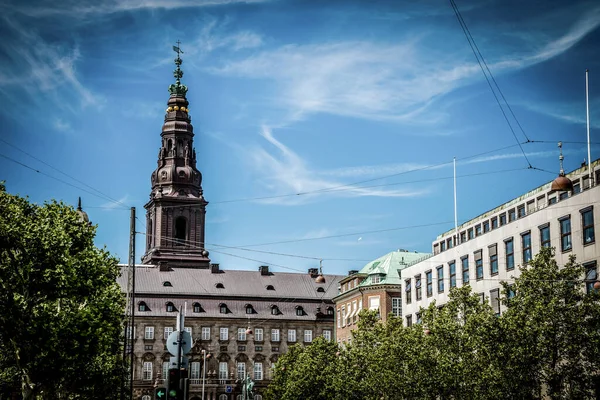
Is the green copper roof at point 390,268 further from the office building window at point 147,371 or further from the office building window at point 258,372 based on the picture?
the office building window at point 147,371

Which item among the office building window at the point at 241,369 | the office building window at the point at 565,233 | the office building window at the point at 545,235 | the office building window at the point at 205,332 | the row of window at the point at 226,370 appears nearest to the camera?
the office building window at the point at 565,233

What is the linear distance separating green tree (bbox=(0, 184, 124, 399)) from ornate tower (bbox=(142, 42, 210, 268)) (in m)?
101

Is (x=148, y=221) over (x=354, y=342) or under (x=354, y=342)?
over

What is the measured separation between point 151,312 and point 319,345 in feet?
188

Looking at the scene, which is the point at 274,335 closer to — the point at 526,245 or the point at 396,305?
the point at 396,305

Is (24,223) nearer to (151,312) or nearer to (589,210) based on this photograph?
(589,210)

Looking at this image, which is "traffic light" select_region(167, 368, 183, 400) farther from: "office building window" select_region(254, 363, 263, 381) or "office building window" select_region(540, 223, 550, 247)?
"office building window" select_region(254, 363, 263, 381)

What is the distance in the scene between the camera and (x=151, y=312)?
149m

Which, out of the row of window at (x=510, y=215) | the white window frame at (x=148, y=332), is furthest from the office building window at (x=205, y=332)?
the row of window at (x=510, y=215)

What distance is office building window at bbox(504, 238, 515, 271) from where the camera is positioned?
2901 inches

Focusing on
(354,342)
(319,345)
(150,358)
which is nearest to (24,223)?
(354,342)

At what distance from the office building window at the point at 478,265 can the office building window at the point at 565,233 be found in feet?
44.2

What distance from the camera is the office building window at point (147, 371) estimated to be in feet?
479

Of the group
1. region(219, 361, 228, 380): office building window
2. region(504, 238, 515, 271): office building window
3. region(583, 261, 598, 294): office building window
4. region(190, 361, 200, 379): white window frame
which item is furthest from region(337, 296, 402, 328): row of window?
region(583, 261, 598, 294): office building window
